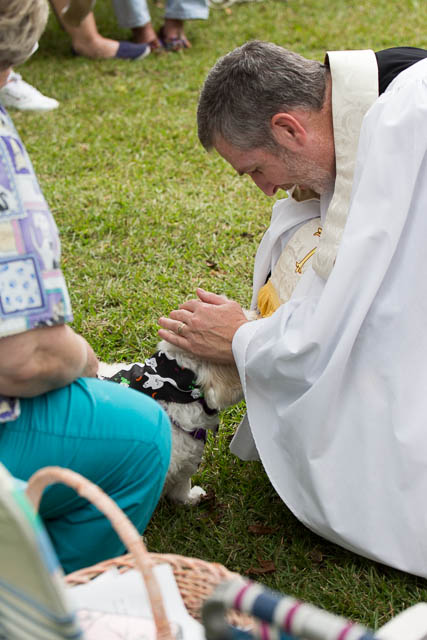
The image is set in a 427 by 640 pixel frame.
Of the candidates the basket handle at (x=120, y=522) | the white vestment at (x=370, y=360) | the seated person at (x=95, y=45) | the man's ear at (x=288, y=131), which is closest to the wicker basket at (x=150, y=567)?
the basket handle at (x=120, y=522)

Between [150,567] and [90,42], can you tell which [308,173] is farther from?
[90,42]

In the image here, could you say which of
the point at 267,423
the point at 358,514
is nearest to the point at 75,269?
the point at 267,423

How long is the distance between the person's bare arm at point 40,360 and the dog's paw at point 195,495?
3.94 ft

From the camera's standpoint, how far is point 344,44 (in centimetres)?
778

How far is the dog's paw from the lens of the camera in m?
2.96

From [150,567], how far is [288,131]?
5.41 ft

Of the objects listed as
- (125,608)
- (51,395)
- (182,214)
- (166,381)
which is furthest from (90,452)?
(182,214)

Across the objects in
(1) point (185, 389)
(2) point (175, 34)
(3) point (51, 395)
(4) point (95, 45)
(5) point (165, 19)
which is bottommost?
(4) point (95, 45)

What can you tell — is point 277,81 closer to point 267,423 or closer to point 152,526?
point 267,423

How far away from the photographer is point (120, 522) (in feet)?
4.49

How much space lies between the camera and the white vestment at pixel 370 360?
7.50ft

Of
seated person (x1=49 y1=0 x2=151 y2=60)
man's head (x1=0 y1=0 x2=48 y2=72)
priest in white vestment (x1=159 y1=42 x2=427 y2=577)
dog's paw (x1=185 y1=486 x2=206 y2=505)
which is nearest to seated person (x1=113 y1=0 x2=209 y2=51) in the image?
seated person (x1=49 y1=0 x2=151 y2=60)

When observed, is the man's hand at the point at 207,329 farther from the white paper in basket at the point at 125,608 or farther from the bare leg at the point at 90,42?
the bare leg at the point at 90,42

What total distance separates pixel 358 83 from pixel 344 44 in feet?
18.5
